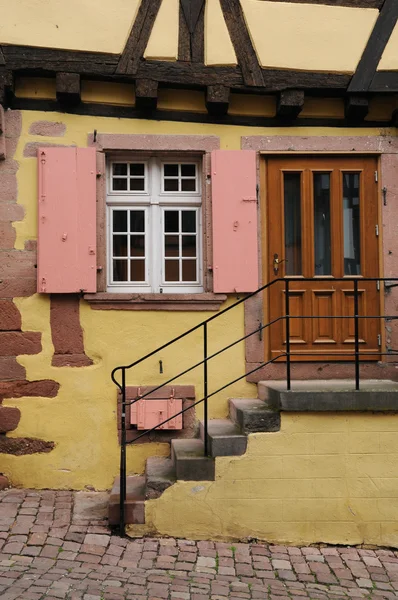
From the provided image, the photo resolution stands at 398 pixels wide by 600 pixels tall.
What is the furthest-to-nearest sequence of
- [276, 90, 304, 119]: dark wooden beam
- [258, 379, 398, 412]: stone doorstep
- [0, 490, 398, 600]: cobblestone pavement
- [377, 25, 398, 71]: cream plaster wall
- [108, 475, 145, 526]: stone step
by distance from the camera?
[377, 25, 398, 71]: cream plaster wall < [276, 90, 304, 119]: dark wooden beam < [258, 379, 398, 412]: stone doorstep < [108, 475, 145, 526]: stone step < [0, 490, 398, 600]: cobblestone pavement

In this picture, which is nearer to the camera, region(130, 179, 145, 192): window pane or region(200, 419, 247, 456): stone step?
region(200, 419, 247, 456): stone step

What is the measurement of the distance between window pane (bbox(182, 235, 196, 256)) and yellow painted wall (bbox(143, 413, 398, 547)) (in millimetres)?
2142

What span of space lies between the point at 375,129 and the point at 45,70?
338 cm

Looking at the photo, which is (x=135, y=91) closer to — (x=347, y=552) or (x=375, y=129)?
(x=375, y=129)

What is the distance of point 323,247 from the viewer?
6383mm

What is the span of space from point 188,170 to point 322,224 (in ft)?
5.00

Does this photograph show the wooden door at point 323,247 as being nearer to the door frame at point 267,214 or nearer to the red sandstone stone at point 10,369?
the door frame at point 267,214

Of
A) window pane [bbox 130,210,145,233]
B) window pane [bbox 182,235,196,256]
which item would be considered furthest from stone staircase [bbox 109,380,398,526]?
window pane [bbox 130,210,145,233]

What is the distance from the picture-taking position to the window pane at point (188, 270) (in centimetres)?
634

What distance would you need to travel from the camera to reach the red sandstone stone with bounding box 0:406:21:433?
5.80 metres

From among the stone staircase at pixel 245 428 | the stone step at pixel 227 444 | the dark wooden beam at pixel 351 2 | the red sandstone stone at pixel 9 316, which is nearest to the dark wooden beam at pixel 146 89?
the dark wooden beam at pixel 351 2

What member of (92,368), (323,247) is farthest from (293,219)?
(92,368)

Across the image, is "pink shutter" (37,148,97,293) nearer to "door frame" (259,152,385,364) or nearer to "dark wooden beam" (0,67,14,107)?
"dark wooden beam" (0,67,14,107)

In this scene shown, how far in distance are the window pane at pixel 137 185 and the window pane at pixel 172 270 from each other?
0.81m
